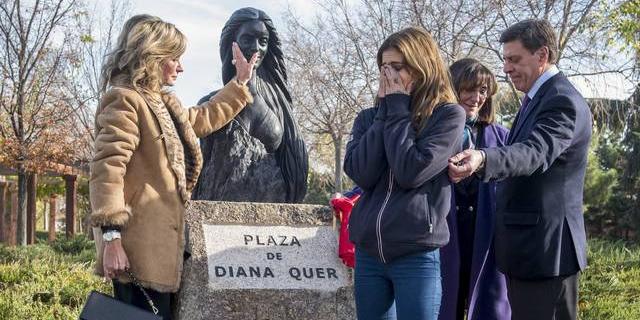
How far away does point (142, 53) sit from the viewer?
3.04m

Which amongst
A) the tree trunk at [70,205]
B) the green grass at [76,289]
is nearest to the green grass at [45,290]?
the green grass at [76,289]

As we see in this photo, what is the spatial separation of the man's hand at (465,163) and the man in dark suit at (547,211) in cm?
30

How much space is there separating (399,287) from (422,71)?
2.65 feet

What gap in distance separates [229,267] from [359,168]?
1.30m

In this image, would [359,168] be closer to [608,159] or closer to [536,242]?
[536,242]

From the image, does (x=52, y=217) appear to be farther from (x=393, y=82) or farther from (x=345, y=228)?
(x=393, y=82)

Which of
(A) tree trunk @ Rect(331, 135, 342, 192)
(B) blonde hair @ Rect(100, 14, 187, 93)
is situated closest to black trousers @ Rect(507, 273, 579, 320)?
(B) blonde hair @ Rect(100, 14, 187, 93)

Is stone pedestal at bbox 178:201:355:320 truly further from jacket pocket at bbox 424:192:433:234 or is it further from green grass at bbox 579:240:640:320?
green grass at bbox 579:240:640:320

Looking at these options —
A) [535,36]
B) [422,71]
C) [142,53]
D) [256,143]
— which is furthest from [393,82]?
[256,143]

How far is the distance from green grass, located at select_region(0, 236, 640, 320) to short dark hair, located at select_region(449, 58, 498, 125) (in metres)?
3.22

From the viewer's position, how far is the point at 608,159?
21047mm

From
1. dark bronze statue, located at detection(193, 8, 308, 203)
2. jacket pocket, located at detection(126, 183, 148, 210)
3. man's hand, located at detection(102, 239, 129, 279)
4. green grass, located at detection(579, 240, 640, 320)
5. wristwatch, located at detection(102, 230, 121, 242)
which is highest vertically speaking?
dark bronze statue, located at detection(193, 8, 308, 203)

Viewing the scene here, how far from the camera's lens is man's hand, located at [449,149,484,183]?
262 centimetres

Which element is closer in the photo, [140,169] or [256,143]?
[140,169]
